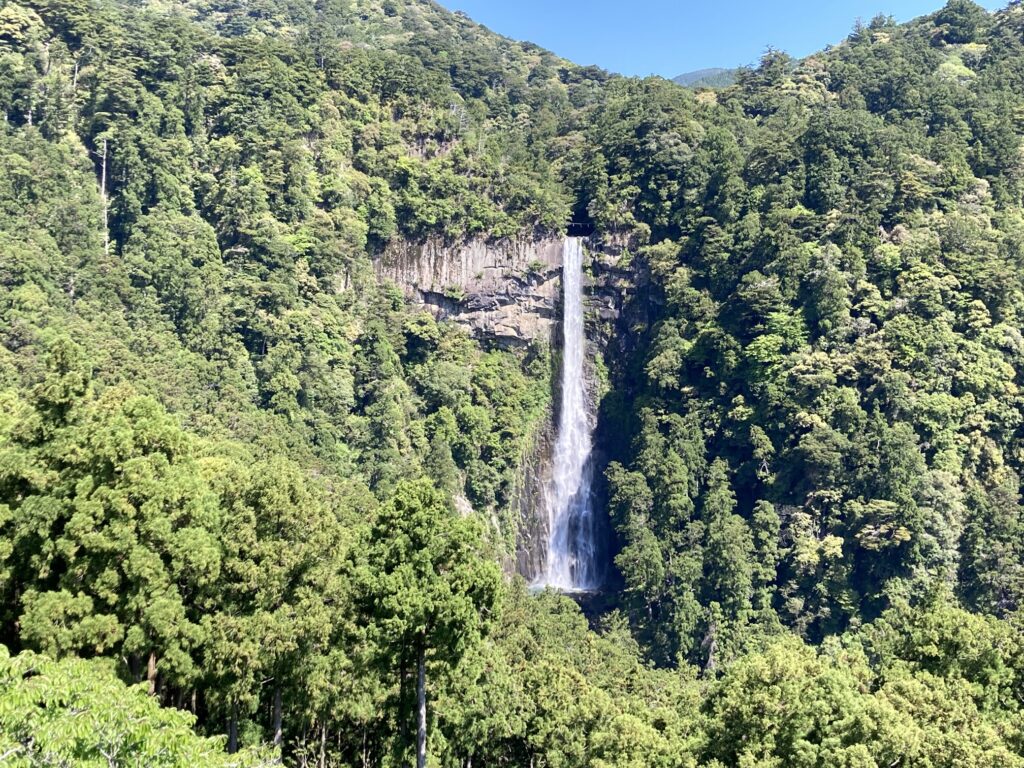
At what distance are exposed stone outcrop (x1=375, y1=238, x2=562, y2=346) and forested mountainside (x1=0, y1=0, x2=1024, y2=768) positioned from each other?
1.23m

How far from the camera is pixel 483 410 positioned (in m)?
53.9

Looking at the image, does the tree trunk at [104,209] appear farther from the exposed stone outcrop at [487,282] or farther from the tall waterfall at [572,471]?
the tall waterfall at [572,471]

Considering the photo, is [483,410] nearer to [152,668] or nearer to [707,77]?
[152,668]

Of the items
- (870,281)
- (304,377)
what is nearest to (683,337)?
(870,281)

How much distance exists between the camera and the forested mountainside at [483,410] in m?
15.5

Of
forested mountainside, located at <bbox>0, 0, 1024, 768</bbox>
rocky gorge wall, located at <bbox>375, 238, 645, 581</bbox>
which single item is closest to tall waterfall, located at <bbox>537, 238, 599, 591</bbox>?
rocky gorge wall, located at <bbox>375, 238, 645, 581</bbox>

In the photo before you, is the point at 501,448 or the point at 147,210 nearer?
the point at 147,210

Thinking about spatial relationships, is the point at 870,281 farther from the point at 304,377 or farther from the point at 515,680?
the point at 515,680

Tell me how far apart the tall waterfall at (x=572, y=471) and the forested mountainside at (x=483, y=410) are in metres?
1.83

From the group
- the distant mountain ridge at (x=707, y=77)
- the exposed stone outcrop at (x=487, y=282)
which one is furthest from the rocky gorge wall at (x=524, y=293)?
the distant mountain ridge at (x=707, y=77)

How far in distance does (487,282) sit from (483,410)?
34.3ft

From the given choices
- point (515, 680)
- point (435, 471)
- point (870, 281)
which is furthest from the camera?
point (870, 281)

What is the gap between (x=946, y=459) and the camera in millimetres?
45594

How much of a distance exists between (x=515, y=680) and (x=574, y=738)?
2.57m
